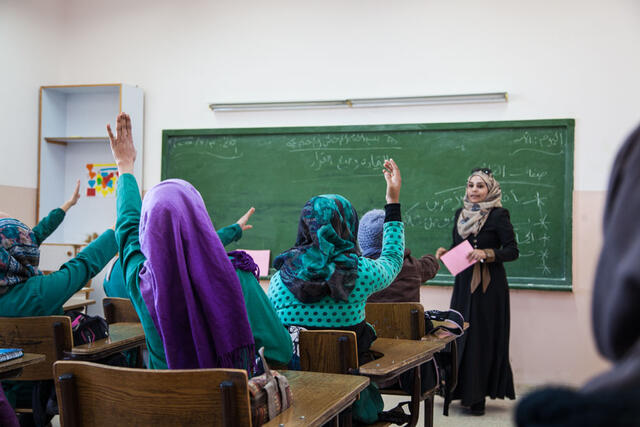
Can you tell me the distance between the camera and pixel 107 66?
18.6 feet

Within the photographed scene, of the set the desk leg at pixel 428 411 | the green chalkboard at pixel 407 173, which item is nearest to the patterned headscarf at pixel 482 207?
the green chalkboard at pixel 407 173

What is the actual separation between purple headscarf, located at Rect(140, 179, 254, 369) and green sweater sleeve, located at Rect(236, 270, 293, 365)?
0.53 feet

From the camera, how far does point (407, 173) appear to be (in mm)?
4891

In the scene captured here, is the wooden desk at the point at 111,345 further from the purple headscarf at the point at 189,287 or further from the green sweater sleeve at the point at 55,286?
the purple headscarf at the point at 189,287

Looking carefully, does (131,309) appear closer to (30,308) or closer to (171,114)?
(30,308)

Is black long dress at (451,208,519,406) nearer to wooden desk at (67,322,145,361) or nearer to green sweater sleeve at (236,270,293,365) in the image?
wooden desk at (67,322,145,361)

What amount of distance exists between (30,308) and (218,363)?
1244 mm

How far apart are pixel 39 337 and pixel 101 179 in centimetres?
370

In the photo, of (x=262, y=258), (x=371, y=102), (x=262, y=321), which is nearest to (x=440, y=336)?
(x=262, y=321)

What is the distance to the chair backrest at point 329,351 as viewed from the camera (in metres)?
1.95

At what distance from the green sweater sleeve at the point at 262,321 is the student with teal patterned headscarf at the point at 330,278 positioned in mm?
329

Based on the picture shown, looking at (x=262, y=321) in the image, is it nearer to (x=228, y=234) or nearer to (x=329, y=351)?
(x=329, y=351)

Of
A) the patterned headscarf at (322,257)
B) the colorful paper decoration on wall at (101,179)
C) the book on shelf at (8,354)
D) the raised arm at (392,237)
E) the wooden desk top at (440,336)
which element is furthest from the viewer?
the colorful paper decoration on wall at (101,179)

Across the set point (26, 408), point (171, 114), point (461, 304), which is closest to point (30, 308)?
point (26, 408)
